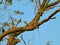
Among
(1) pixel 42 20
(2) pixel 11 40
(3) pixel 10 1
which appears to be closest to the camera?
(1) pixel 42 20

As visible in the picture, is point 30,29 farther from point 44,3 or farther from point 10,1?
point 10,1

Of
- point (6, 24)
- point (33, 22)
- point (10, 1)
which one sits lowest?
point (6, 24)

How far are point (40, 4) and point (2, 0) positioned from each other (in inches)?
109

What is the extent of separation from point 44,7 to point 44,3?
109mm

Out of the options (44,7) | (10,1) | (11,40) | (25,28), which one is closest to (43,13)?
(44,7)

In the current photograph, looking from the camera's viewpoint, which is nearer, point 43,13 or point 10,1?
point 43,13

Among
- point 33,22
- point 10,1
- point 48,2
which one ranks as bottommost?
point 10,1

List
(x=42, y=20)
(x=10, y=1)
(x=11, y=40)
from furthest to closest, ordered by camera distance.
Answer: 1. (x=10, y=1)
2. (x=11, y=40)
3. (x=42, y=20)

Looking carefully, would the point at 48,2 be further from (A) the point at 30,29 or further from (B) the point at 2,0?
(B) the point at 2,0

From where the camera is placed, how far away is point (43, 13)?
7.51 meters

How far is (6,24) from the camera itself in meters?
10.8

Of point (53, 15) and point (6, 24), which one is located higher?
point (53, 15)

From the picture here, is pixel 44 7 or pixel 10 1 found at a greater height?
pixel 44 7

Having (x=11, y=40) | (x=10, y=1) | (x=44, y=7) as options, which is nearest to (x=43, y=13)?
(x=44, y=7)
